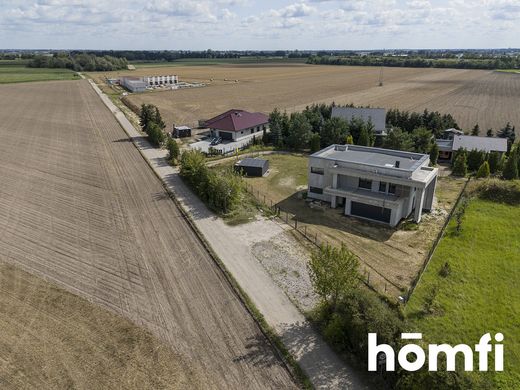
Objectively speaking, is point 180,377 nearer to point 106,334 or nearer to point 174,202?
point 106,334

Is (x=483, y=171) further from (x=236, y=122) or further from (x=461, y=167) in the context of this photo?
(x=236, y=122)

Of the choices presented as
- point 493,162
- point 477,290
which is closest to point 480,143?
point 493,162

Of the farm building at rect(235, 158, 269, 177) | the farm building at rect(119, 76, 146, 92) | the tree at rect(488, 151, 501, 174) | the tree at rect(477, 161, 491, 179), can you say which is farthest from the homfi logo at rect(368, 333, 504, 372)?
the farm building at rect(119, 76, 146, 92)

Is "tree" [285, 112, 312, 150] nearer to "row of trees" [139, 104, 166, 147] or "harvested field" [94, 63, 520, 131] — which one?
"row of trees" [139, 104, 166, 147]

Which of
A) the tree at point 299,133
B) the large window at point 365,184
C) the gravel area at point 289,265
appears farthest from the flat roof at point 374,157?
the tree at point 299,133

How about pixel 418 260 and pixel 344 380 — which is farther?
pixel 418 260

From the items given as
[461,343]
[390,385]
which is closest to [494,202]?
[461,343]

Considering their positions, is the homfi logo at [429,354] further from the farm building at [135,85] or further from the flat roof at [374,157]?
the farm building at [135,85]
